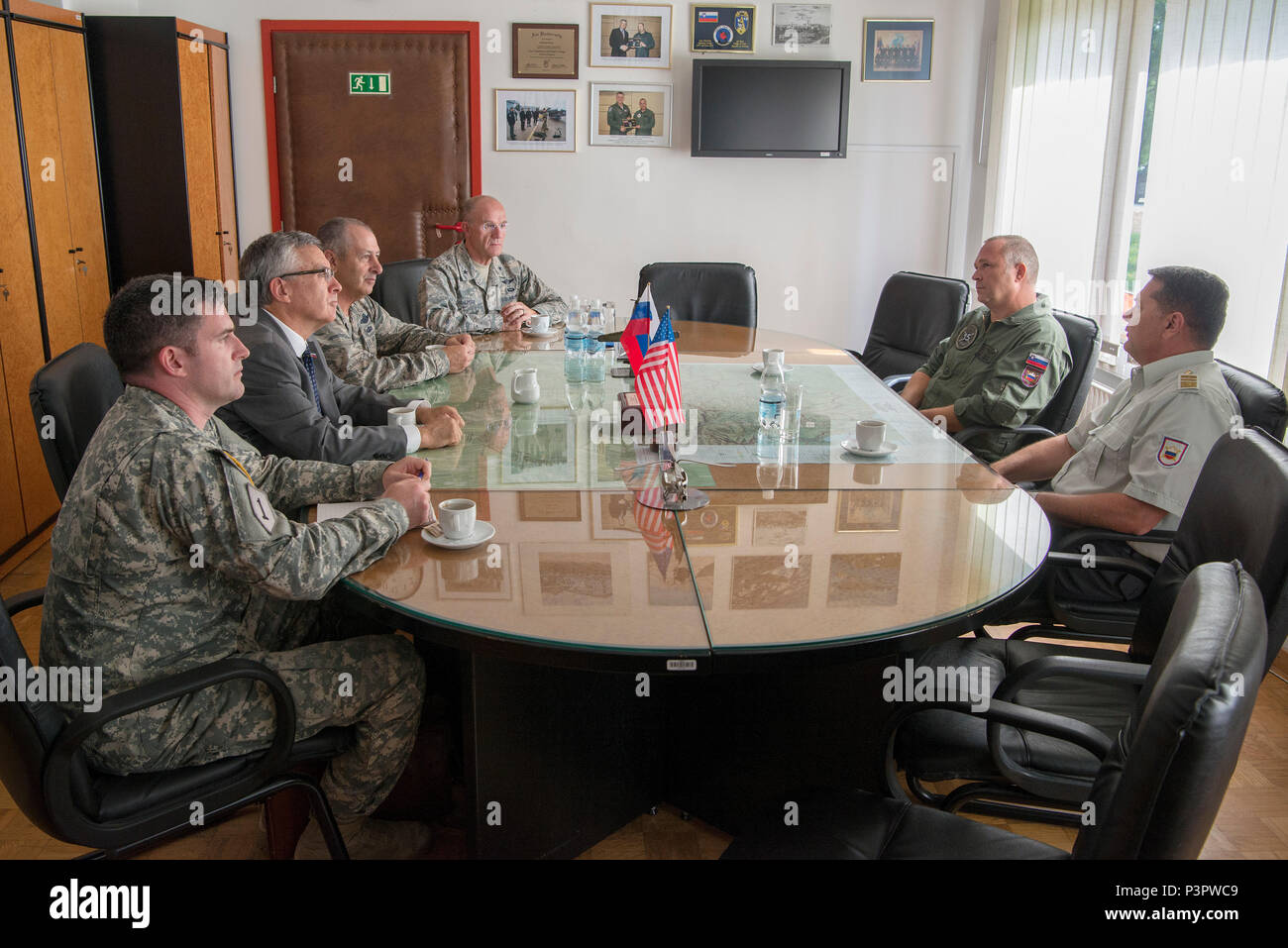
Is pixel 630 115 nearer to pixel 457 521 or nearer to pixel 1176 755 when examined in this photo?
pixel 457 521

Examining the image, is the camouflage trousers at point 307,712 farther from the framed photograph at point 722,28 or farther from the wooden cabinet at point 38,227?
the framed photograph at point 722,28

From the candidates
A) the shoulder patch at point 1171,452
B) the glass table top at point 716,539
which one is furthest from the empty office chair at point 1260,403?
the glass table top at point 716,539

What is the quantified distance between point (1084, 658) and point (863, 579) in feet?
1.36

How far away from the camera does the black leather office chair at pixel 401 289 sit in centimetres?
443

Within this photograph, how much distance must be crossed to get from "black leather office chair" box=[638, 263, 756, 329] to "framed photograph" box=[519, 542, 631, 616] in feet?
10.2

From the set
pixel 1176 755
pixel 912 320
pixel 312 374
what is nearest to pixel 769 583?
pixel 1176 755

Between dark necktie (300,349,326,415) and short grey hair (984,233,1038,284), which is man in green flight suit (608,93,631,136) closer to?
short grey hair (984,233,1038,284)

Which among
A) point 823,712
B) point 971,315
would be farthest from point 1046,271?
point 823,712

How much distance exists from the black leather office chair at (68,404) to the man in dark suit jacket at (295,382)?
0.33 m

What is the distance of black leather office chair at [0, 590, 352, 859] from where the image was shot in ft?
5.10

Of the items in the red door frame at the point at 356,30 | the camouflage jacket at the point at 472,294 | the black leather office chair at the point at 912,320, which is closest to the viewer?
the camouflage jacket at the point at 472,294

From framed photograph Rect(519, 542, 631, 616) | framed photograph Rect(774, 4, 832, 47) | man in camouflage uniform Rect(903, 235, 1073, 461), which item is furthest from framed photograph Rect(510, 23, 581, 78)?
framed photograph Rect(519, 542, 631, 616)

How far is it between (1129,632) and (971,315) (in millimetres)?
1757
